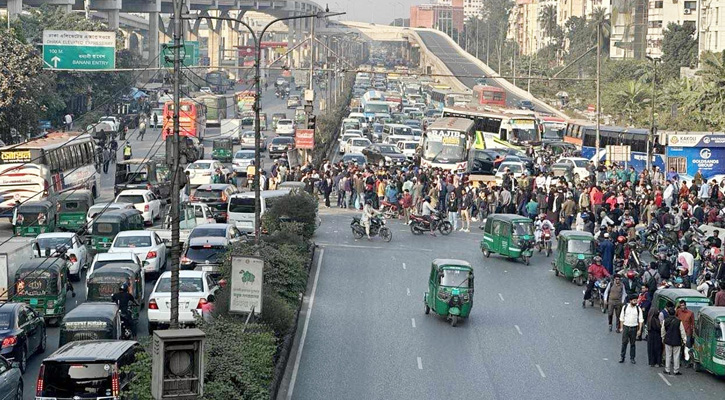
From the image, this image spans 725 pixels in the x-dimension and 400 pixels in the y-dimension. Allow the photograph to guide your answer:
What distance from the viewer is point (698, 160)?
5481 centimetres

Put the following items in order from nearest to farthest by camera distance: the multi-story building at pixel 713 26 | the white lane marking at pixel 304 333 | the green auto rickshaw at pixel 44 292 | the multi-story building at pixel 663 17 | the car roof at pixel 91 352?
the car roof at pixel 91 352
the white lane marking at pixel 304 333
the green auto rickshaw at pixel 44 292
the multi-story building at pixel 713 26
the multi-story building at pixel 663 17

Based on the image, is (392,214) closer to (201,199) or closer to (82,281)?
(201,199)

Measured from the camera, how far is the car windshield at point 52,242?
114 feet

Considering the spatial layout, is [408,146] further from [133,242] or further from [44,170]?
[133,242]

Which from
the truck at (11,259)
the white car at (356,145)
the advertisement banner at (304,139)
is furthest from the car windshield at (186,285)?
the white car at (356,145)

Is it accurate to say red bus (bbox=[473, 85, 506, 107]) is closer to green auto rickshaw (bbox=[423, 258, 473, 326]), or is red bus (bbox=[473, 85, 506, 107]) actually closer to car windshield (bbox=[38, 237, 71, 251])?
car windshield (bbox=[38, 237, 71, 251])

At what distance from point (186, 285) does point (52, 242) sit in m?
7.71

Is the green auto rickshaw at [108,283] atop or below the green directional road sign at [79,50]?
below

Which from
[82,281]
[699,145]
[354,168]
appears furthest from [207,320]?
[699,145]

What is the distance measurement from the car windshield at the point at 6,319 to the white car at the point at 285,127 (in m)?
65.0

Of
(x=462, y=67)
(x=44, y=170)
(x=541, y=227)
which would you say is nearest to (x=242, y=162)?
(x=44, y=170)

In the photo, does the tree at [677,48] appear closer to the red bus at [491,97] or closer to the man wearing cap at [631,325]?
the red bus at [491,97]

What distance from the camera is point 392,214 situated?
4878cm

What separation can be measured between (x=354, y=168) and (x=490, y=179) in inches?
212
